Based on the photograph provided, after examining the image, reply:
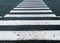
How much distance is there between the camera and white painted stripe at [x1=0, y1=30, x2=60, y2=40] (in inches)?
137

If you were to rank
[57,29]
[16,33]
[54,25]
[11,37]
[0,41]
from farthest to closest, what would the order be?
[54,25]
[57,29]
[16,33]
[11,37]
[0,41]

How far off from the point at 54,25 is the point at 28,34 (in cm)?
123

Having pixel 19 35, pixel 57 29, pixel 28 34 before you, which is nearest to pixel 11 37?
pixel 19 35

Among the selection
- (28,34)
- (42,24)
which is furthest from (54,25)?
(28,34)

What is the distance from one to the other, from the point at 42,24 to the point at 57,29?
679 mm

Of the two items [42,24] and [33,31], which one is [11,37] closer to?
[33,31]

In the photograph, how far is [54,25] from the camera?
4.55m

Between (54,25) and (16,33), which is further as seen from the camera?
(54,25)

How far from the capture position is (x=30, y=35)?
3645 mm

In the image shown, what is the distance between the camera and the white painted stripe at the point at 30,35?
3.47 metres

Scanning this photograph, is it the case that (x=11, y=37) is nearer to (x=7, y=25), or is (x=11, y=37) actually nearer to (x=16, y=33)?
(x=16, y=33)

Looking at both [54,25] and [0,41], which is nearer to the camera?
[0,41]

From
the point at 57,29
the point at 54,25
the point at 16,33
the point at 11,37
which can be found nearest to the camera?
the point at 11,37

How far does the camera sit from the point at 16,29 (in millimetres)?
4203
